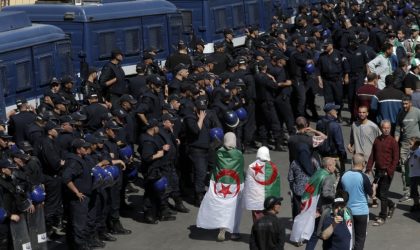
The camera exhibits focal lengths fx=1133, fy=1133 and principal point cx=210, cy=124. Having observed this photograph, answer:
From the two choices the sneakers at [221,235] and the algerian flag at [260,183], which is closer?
the algerian flag at [260,183]

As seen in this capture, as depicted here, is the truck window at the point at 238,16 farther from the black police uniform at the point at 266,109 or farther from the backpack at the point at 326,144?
the backpack at the point at 326,144

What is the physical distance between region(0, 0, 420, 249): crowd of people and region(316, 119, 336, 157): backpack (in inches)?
0.9

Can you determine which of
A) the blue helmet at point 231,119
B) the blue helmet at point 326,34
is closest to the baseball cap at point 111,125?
the blue helmet at point 231,119

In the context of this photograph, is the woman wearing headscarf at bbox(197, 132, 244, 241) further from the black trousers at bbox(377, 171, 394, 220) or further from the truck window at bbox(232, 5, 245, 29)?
the truck window at bbox(232, 5, 245, 29)

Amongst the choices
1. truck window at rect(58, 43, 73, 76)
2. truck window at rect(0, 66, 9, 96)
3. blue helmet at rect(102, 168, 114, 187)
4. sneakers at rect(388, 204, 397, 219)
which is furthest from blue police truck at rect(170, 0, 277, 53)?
blue helmet at rect(102, 168, 114, 187)

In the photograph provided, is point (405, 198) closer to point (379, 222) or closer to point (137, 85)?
point (379, 222)

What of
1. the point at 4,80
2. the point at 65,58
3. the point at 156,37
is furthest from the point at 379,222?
the point at 156,37

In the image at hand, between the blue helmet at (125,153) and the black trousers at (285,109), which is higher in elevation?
the blue helmet at (125,153)

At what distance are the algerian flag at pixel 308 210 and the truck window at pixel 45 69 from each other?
23.2 ft

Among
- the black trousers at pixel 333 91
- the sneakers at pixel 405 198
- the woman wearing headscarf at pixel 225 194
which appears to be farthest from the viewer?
the black trousers at pixel 333 91

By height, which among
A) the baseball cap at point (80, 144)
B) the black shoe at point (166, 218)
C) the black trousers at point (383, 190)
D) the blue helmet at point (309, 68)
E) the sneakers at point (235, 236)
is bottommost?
the black shoe at point (166, 218)

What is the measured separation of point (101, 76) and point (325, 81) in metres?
5.14

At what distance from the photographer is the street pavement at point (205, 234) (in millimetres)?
17172

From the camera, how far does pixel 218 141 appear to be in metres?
18.4
